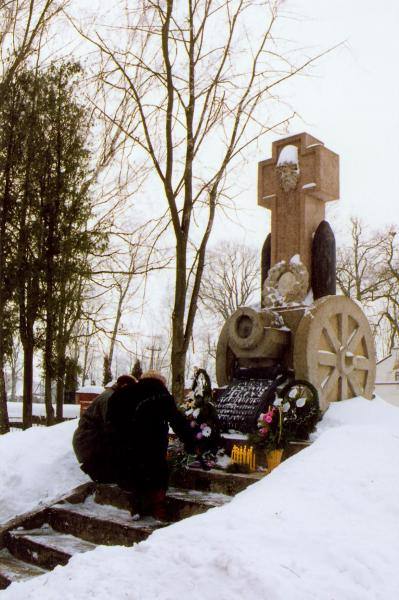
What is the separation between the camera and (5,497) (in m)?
6.60

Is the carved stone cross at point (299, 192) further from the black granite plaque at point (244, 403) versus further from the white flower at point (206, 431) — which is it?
the white flower at point (206, 431)

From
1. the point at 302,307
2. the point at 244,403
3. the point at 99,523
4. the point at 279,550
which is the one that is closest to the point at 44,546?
the point at 99,523

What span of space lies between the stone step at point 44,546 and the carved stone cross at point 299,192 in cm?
473

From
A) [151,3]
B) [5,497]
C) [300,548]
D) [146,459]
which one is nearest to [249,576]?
[300,548]

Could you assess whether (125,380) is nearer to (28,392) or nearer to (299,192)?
(299,192)

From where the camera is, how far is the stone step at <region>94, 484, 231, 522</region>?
5.72m

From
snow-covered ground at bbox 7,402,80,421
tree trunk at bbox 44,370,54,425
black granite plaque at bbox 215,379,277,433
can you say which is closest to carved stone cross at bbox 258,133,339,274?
black granite plaque at bbox 215,379,277,433

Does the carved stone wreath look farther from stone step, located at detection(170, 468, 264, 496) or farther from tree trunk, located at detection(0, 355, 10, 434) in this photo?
tree trunk, located at detection(0, 355, 10, 434)

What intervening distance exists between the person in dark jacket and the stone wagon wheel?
238 centimetres

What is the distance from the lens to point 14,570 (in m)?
5.21

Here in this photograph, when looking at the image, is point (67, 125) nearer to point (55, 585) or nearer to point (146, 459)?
point (146, 459)

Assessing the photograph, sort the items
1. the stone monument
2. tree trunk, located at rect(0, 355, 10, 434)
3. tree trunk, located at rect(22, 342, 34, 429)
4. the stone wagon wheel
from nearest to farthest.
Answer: the stone wagon wheel → the stone monument → tree trunk, located at rect(0, 355, 10, 434) → tree trunk, located at rect(22, 342, 34, 429)

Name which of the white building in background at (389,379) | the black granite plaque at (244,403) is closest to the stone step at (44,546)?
the black granite plaque at (244,403)

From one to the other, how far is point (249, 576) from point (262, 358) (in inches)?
202
